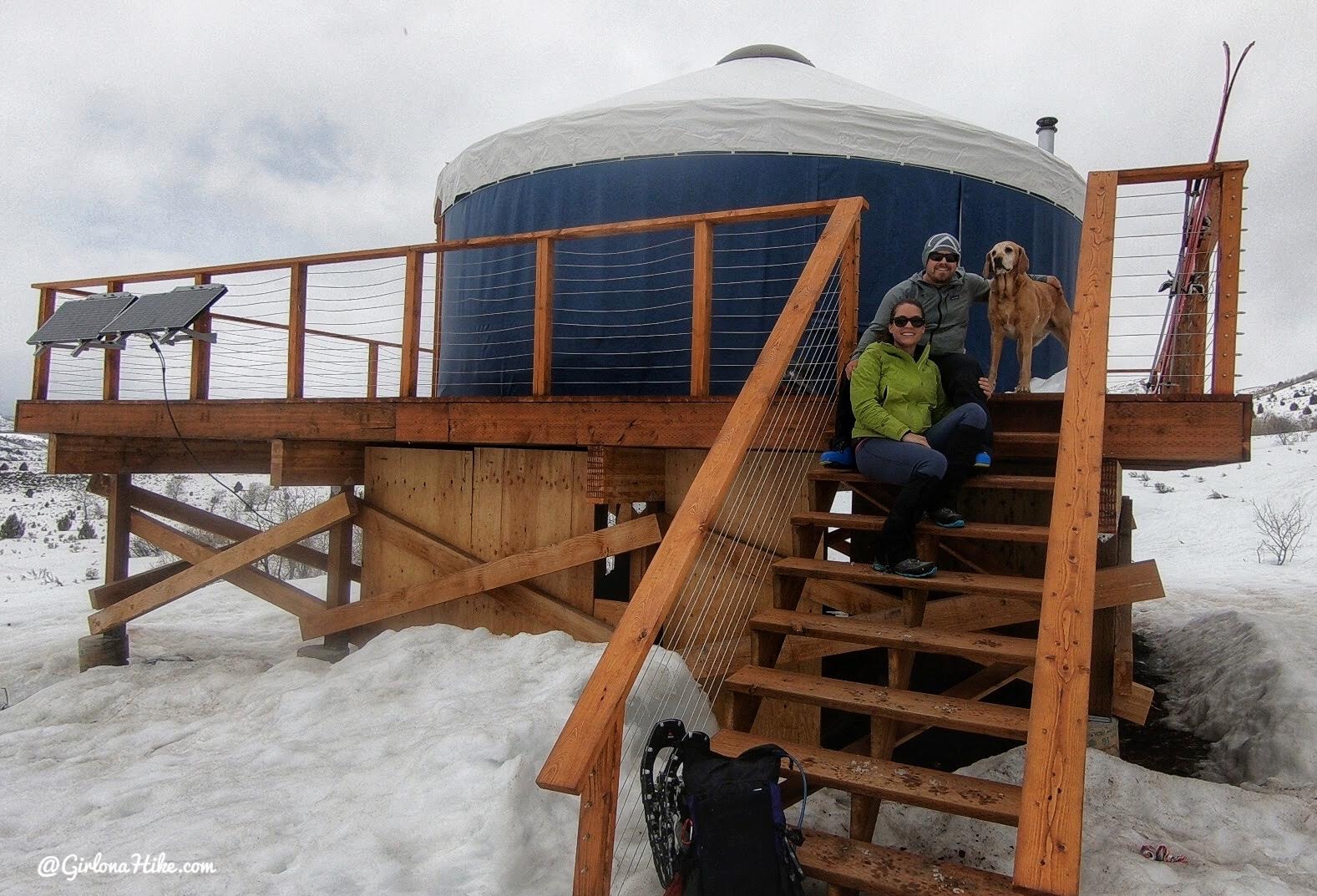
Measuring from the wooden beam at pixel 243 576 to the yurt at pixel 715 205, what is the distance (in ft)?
6.04

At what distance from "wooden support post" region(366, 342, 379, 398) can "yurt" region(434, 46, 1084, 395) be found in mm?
3826

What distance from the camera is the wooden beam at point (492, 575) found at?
4426 millimetres

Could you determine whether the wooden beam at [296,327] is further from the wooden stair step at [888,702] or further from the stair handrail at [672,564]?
the wooden stair step at [888,702]

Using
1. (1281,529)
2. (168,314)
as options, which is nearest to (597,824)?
(168,314)

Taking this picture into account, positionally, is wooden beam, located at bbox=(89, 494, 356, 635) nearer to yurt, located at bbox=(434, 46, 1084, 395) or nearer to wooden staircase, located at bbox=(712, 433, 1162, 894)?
yurt, located at bbox=(434, 46, 1084, 395)

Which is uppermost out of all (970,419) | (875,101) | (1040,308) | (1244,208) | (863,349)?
(875,101)

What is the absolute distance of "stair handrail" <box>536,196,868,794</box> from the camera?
6.39 ft

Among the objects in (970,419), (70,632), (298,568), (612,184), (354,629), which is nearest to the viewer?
(970,419)

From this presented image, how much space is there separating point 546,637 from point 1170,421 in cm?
302

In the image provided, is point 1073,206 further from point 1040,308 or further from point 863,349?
point 863,349

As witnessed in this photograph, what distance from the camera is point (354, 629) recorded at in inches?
218

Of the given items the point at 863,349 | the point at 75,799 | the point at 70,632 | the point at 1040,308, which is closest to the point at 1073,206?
the point at 1040,308

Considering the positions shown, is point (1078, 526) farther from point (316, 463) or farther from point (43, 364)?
point (43, 364)

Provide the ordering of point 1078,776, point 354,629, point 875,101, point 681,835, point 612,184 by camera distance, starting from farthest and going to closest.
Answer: point 875,101 < point 612,184 < point 354,629 < point 681,835 < point 1078,776
